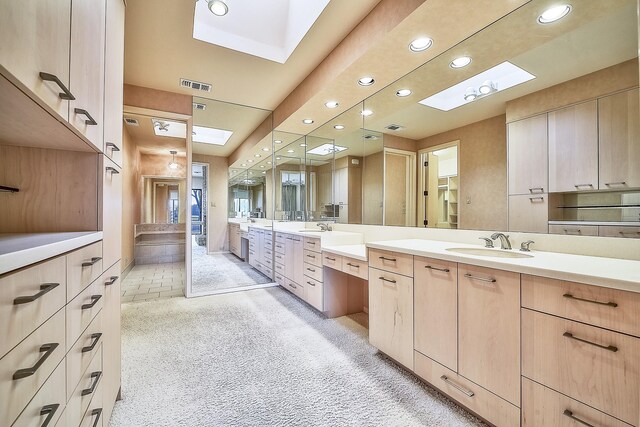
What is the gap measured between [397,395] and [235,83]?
137 inches

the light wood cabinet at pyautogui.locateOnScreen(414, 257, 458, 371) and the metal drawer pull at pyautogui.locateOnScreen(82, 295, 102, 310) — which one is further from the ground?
the metal drawer pull at pyautogui.locateOnScreen(82, 295, 102, 310)

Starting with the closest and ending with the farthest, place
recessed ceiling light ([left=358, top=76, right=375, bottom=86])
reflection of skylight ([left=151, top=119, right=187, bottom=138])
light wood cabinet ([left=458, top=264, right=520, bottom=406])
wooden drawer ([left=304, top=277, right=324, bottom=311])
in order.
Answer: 1. light wood cabinet ([left=458, top=264, right=520, bottom=406])
2. recessed ceiling light ([left=358, top=76, right=375, bottom=86])
3. wooden drawer ([left=304, top=277, right=324, bottom=311])
4. reflection of skylight ([left=151, top=119, right=187, bottom=138])

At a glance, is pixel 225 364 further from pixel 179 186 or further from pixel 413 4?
pixel 179 186

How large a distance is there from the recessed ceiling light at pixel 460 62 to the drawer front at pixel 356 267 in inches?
68.7

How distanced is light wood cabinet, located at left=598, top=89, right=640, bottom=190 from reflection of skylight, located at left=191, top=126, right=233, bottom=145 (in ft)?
13.2

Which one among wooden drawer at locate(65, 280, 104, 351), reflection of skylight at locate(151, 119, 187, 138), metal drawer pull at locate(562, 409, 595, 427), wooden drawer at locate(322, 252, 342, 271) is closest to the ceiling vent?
reflection of skylight at locate(151, 119, 187, 138)

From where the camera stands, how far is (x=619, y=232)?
1436 mm

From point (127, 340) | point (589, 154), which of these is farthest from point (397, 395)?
point (127, 340)

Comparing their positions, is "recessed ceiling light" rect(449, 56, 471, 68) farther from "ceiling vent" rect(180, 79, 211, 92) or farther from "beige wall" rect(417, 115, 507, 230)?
"ceiling vent" rect(180, 79, 211, 92)

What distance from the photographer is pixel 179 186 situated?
17.3 ft

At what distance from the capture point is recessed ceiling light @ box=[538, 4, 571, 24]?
1.61m

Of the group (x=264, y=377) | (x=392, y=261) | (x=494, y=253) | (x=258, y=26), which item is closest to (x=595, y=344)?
(x=494, y=253)

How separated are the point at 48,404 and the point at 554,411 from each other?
1.84 meters

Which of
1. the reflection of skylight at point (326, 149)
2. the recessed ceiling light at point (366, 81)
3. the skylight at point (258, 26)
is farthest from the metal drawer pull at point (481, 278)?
the reflection of skylight at point (326, 149)
